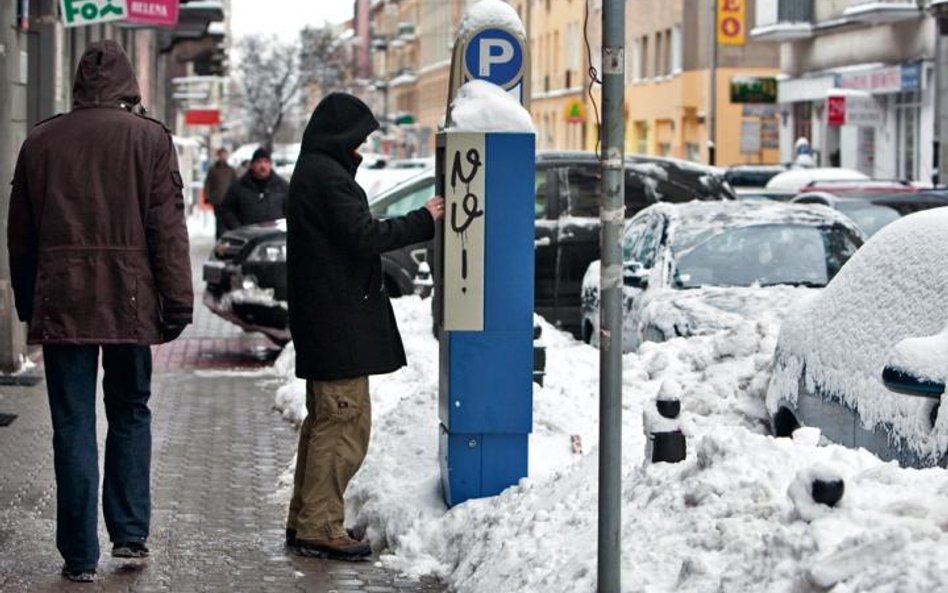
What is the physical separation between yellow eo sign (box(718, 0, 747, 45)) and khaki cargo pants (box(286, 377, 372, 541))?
167ft

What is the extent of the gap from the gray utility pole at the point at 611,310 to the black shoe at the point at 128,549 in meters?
2.25

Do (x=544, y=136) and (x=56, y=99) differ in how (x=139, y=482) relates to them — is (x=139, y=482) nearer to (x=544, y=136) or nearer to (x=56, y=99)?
(x=56, y=99)

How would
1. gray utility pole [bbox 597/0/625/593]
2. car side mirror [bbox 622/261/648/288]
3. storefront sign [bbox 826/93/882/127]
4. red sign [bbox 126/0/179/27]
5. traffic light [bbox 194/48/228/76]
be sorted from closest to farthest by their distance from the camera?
gray utility pole [bbox 597/0/625/593] < car side mirror [bbox 622/261/648/288] < red sign [bbox 126/0/179/27] < storefront sign [bbox 826/93/882/127] < traffic light [bbox 194/48/228/76]

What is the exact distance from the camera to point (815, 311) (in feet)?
27.4

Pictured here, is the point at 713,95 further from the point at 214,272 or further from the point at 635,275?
the point at 635,275

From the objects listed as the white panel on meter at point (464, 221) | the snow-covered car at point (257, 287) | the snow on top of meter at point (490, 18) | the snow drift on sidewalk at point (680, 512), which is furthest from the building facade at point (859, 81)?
the white panel on meter at point (464, 221)

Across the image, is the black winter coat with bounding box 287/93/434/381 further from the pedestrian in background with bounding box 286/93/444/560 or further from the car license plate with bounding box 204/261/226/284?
the car license plate with bounding box 204/261/226/284

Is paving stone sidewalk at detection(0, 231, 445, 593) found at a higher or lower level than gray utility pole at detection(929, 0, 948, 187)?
lower

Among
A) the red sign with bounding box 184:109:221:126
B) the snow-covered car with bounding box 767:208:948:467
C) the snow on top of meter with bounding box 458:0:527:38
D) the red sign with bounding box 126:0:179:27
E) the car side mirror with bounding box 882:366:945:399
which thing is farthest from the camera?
the red sign with bounding box 184:109:221:126

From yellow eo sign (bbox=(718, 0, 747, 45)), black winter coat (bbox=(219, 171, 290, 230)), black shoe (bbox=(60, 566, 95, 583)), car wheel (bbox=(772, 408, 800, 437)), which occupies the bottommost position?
black shoe (bbox=(60, 566, 95, 583))

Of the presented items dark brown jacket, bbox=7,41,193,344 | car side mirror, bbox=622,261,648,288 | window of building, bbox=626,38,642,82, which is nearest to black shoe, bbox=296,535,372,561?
dark brown jacket, bbox=7,41,193,344

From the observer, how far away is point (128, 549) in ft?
25.1

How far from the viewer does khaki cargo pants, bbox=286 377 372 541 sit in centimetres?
790

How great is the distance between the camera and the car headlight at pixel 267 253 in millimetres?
17469
